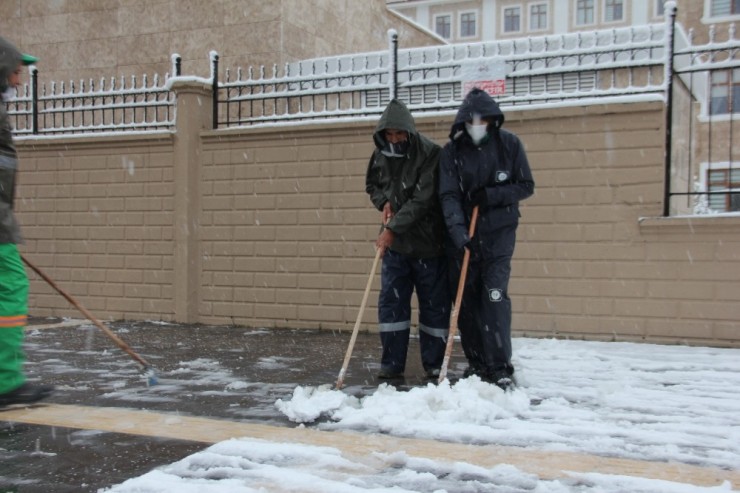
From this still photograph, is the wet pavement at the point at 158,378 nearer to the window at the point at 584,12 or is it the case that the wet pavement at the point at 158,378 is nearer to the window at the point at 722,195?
the window at the point at 722,195

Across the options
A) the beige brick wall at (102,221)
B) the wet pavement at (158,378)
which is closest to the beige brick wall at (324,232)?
the beige brick wall at (102,221)

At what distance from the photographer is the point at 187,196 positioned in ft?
28.6

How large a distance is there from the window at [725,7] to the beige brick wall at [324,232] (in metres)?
26.8

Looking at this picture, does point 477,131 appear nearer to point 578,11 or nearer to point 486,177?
point 486,177

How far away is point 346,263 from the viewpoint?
26.4 ft

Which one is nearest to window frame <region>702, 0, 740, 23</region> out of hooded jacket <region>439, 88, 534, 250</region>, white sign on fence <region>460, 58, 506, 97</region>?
white sign on fence <region>460, 58, 506, 97</region>

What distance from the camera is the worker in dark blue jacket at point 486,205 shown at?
4875 mm

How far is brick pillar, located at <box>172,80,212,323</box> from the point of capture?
28.6 ft

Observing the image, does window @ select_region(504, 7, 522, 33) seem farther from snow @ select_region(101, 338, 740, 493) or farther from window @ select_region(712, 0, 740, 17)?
snow @ select_region(101, 338, 740, 493)

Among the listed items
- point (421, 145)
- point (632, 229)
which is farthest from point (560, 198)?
point (421, 145)

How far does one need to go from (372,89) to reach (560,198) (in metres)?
2.48

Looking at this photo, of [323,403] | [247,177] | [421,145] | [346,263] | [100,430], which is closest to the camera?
[100,430]

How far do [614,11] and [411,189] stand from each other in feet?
143

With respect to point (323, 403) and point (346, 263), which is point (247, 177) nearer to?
point (346, 263)
